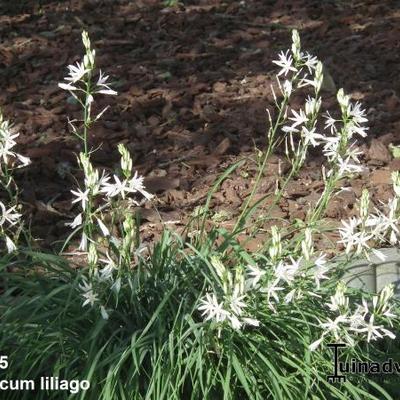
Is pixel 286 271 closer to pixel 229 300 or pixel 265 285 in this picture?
pixel 265 285

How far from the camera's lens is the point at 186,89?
5.98m

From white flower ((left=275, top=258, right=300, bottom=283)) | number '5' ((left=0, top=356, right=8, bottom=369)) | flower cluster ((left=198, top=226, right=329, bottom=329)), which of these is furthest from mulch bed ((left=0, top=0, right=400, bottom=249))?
number '5' ((left=0, top=356, right=8, bottom=369))

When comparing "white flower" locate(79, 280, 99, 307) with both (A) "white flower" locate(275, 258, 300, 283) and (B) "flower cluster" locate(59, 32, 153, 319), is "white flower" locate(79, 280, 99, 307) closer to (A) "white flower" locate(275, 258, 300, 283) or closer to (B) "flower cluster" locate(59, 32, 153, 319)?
(B) "flower cluster" locate(59, 32, 153, 319)

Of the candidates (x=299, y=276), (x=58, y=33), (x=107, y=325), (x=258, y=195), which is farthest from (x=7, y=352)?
(x=58, y=33)

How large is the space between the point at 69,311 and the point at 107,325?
16 centimetres

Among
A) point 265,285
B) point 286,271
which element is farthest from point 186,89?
point 286,271

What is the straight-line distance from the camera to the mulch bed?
192 inches

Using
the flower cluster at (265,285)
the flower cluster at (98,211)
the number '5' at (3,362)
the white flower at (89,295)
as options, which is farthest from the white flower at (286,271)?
the number '5' at (3,362)

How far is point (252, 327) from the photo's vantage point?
320cm

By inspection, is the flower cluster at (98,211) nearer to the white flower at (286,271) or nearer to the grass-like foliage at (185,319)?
the grass-like foliage at (185,319)

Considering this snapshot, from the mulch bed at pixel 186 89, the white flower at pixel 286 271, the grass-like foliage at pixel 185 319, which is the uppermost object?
the white flower at pixel 286 271

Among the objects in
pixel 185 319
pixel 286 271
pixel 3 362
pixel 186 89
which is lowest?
pixel 186 89

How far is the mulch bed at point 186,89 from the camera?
4.87 metres

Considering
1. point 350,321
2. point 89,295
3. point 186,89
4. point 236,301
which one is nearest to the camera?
point 236,301
